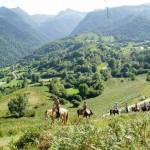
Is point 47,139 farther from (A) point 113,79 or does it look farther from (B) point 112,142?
(A) point 113,79

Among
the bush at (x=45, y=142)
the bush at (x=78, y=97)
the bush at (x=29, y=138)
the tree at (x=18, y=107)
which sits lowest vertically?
the bush at (x=78, y=97)

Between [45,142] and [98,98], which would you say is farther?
[98,98]

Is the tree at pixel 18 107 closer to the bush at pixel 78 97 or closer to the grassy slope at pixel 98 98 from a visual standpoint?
the grassy slope at pixel 98 98

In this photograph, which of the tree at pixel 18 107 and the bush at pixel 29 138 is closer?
the bush at pixel 29 138

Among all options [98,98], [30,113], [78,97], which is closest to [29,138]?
[30,113]

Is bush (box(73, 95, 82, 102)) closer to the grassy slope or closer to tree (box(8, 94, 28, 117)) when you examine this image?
the grassy slope

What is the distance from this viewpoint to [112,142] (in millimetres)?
12273

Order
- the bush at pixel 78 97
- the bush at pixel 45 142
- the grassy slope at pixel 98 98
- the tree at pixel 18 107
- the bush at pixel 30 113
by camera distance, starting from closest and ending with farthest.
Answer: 1. the bush at pixel 45 142
2. the grassy slope at pixel 98 98
3. the bush at pixel 30 113
4. the tree at pixel 18 107
5. the bush at pixel 78 97

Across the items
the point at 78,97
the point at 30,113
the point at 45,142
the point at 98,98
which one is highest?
the point at 45,142

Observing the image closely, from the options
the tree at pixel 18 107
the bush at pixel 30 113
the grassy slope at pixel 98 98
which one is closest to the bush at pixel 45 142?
the grassy slope at pixel 98 98

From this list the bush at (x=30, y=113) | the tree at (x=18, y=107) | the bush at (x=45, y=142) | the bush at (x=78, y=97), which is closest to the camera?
the bush at (x=45, y=142)

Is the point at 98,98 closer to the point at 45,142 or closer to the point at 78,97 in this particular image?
the point at 78,97

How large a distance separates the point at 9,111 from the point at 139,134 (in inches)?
5081

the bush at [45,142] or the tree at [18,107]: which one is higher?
the bush at [45,142]
